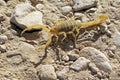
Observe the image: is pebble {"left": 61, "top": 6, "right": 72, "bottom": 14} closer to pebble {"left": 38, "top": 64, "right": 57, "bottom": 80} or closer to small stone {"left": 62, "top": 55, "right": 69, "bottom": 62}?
small stone {"left": 62, "top": 55, "right": 69, "bottom": 62}

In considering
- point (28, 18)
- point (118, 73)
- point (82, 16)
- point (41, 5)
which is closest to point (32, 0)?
point (41, 5)

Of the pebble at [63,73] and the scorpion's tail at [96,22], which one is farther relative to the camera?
the scorpion's tail at [96,22]

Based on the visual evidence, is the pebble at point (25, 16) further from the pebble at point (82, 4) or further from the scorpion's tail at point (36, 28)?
the pebble at point (82, 4)

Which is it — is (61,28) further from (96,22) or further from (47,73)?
(47,73)

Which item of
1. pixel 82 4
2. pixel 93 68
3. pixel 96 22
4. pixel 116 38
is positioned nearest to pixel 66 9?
pixel 82 4

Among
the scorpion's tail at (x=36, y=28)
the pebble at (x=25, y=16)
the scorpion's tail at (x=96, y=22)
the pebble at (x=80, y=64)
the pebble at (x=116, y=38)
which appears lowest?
the pebble at (x=80, y=64)

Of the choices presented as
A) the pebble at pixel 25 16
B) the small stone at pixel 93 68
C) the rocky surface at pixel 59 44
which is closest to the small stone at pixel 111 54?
the rocky surface at pixel 59 44

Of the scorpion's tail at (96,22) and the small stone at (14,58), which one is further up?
the scorpion's tail at (96,22)

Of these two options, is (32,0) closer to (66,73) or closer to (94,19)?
(94,19)
